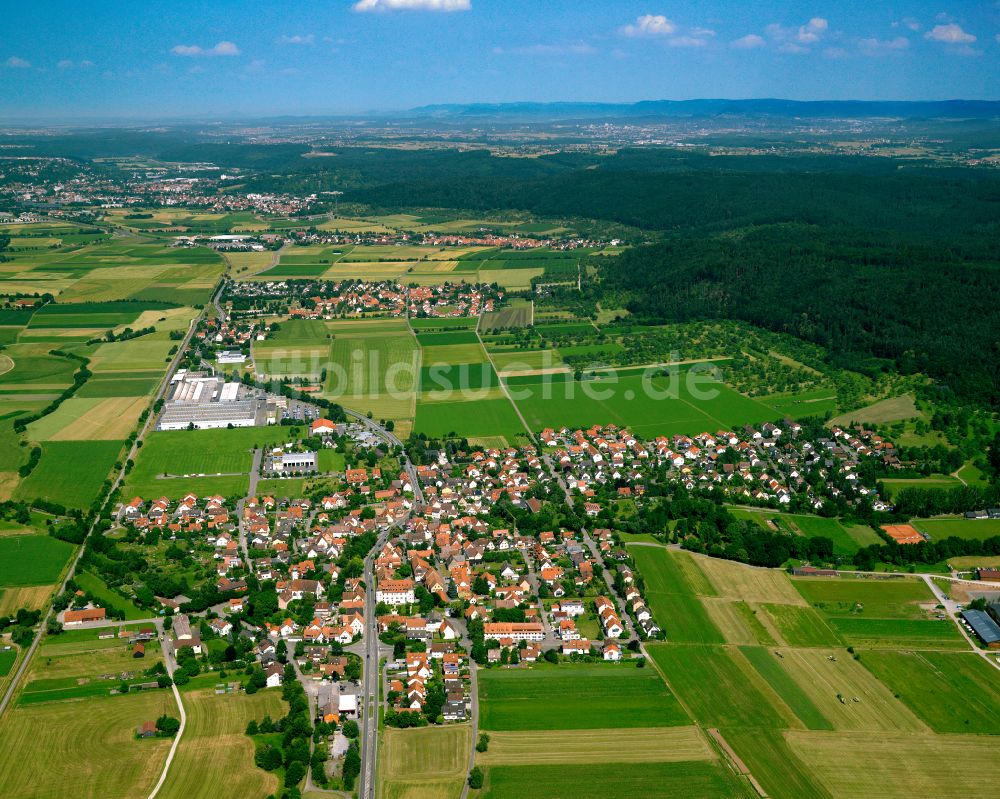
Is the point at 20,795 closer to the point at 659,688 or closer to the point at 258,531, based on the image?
the point at 258,531

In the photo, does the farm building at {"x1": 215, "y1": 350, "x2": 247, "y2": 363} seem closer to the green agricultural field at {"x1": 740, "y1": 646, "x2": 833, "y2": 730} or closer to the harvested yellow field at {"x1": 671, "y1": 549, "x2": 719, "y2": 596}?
the harvested yellow field at {"x1": 671, "y1": 549, "x2": 719, "y2": 596}

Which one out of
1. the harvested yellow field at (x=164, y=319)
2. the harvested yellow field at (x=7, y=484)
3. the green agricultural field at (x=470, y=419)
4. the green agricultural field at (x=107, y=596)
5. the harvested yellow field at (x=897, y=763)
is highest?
the harvested yellow field at (x=164, y=319)

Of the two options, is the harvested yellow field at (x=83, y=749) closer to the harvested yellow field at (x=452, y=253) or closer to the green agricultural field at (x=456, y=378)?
the green agricultural field at (x=456, y=378)

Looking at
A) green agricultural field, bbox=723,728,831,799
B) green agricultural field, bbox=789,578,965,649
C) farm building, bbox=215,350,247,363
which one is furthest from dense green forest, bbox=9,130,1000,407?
green agricultural field, bbox=723,728,831,799

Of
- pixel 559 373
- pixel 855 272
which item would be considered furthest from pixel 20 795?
pixel 855 272

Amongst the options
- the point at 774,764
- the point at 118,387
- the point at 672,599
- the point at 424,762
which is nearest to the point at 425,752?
the point at 424,762

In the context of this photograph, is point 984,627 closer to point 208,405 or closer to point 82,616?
A: point 82,616

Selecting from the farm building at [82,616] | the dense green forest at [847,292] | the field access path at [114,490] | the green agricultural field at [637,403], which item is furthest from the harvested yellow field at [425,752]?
the dense green forest at [847,292]

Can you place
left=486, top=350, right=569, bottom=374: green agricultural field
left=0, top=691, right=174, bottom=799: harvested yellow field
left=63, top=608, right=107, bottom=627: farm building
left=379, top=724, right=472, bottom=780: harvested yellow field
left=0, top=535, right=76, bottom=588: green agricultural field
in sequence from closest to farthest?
1. left=0, top=691, right=174, bottom=799: harvested yellow field
2. left=379, top=724, right=472, bottom=780: harvested yellow field
3. left=63, top=608, right=107, bottom=627: farm building
4. left=0, top=535, right=76, bottom=588: green agricultural field
5. left=486, top=350, right=569, bottom=374: green agricultural field
